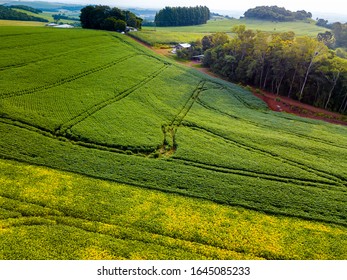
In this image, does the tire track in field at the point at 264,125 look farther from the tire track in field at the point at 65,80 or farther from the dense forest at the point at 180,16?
the dense forest at the point at 180,16

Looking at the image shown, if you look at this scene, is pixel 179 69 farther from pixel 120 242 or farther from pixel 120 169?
pixel 120 242

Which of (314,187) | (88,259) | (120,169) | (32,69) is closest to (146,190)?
(120,169)

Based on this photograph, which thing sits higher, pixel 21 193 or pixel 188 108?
pixel 188 108

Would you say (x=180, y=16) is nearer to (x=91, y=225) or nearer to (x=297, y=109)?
(x=297, y=109)

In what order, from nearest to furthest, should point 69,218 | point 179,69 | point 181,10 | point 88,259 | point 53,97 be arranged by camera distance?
point 88,259, point 69,218, point 53,97, point 179,69, point 181,10

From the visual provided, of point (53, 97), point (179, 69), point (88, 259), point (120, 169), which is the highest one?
point (179, 69)

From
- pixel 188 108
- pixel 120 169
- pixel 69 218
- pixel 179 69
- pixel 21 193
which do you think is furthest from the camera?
pixel 179 69

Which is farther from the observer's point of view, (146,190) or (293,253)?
(146,190)

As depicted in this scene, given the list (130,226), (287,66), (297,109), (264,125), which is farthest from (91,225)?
(287,66)
